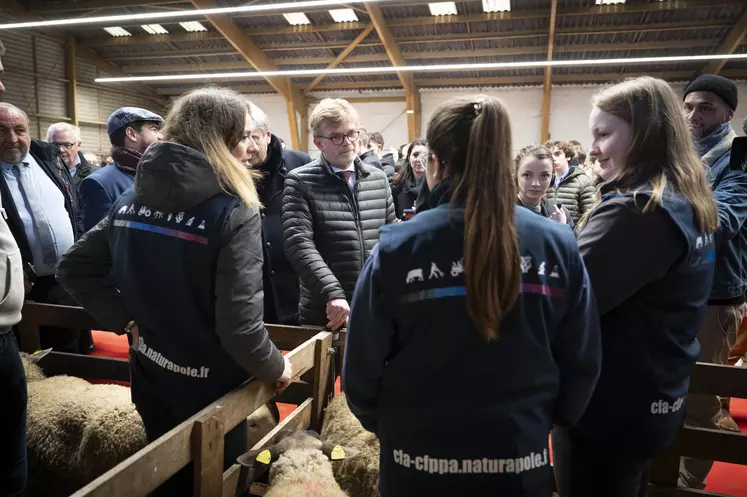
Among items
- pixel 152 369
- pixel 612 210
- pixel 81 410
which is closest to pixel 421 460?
pixel 612 210

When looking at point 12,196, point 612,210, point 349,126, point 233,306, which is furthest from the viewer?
point 12,196

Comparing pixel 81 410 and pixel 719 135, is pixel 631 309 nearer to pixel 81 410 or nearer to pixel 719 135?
pixel 719 135

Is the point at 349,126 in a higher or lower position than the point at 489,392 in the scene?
higher

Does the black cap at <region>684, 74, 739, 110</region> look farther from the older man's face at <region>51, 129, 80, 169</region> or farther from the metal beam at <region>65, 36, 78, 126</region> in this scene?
the metal beam at <region>65, 36, 78, 126</region>

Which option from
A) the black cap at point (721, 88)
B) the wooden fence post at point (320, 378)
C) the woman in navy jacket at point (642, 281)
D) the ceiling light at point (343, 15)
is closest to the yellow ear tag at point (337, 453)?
the wooden fence post at point (320, 378)

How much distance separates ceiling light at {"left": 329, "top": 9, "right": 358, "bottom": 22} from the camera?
10344mm

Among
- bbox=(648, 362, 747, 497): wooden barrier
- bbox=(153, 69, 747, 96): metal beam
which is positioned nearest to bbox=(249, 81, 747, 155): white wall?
bbox=(153, 69, 747, 96): metal beam

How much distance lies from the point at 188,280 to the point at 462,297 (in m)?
0.85

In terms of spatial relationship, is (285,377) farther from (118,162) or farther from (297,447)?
(118,162)

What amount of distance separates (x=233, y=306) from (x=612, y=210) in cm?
107

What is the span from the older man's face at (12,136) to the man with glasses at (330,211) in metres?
1.80

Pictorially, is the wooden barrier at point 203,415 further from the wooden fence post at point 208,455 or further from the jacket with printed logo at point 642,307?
the jacket with printed logo at point 642,307

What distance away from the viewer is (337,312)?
7.00 ft

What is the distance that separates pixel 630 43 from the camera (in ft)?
33.3
